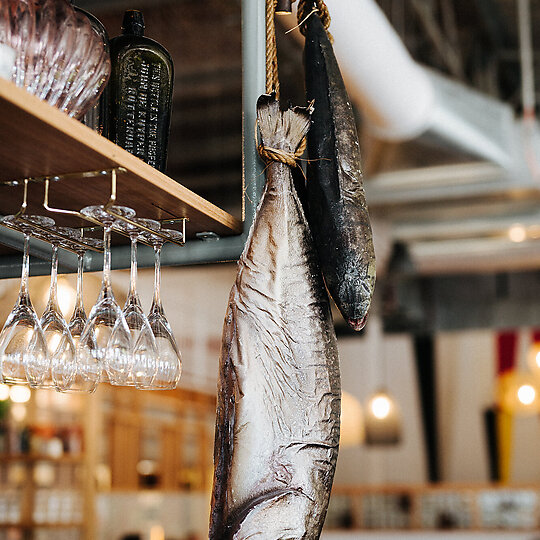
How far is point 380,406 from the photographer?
6793mm

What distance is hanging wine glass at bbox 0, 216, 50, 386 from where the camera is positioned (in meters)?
0.99

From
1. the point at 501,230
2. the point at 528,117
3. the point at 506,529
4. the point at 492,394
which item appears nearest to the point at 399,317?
the point at 492,394

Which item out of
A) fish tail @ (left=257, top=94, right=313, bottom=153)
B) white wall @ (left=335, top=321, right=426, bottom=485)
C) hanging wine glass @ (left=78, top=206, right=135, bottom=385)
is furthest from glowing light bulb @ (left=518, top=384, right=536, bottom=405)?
hanging wine glass @ (left=78, top=206, right=135, bottom=385)

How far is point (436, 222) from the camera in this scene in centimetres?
643

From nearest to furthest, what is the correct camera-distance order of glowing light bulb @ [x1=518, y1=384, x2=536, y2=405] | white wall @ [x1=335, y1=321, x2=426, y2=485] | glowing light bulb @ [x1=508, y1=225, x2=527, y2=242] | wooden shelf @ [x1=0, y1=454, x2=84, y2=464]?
wooden shelf @ [x1=0, y1=454, x2=84, y2=464] < glowing light bulb @ [x1=508, y1=225, x2=527, y2=242] < glowing light bulb @ [x1=518, y1=384, x2=536, y2=405] < white wall @ [x1=335, y1=321, x2=426, y2=485]

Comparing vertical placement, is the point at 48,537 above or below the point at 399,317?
below

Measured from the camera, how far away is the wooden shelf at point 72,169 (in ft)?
2.63

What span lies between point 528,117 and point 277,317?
142 inches

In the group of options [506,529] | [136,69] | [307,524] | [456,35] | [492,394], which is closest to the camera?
[307,524]

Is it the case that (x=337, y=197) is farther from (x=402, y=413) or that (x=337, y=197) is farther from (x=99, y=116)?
(x=402, y=413)

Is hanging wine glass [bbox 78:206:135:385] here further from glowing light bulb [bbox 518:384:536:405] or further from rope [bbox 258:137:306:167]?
glowing light bulb [bbox 518:384:536:405]

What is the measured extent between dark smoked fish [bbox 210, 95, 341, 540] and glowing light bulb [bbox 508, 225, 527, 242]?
5.13m

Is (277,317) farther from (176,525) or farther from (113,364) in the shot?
(176,525)

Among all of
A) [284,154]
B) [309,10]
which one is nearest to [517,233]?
[309,10]
